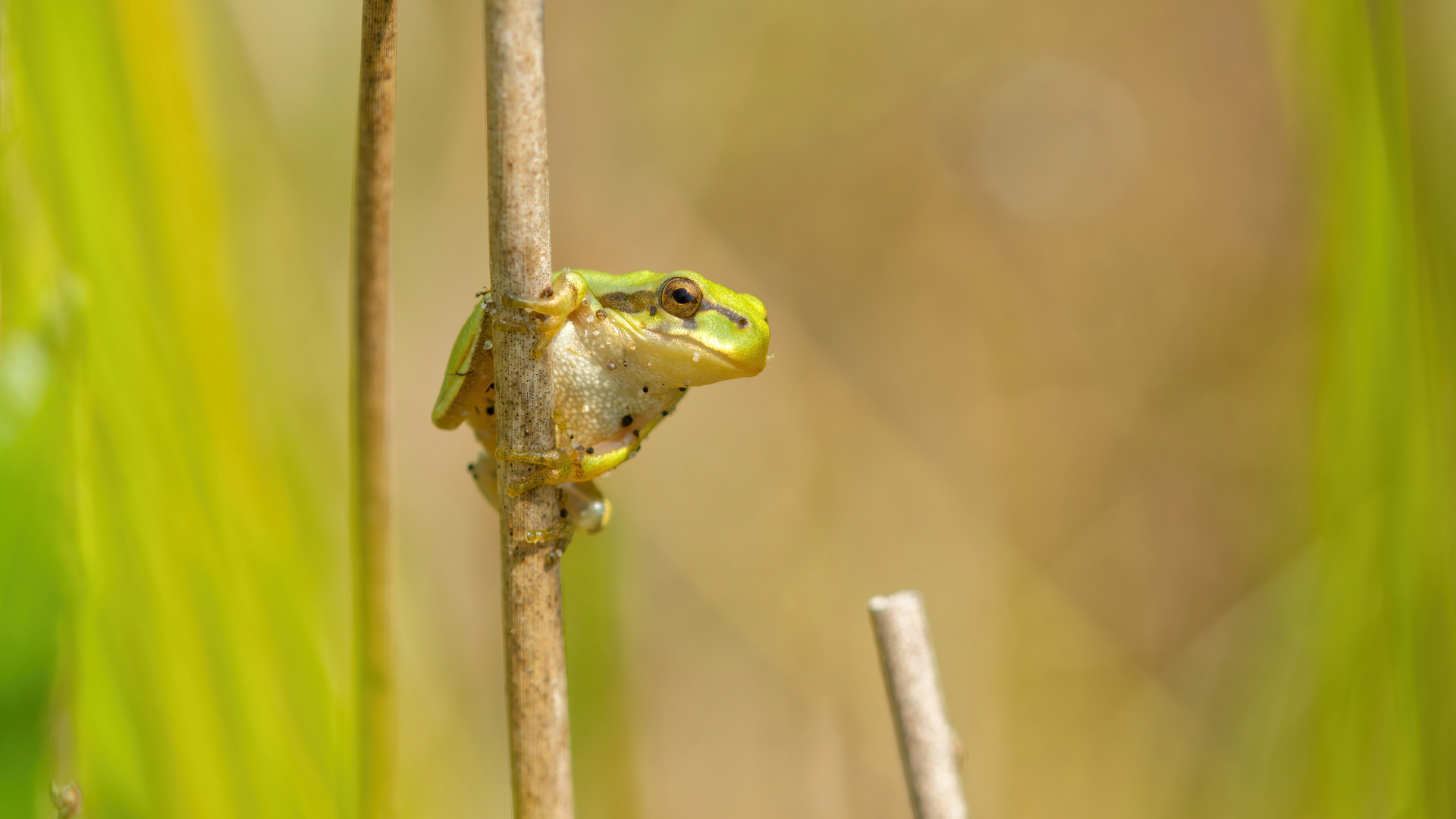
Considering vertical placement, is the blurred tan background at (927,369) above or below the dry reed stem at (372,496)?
above

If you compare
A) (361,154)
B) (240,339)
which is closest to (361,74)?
(361,154)

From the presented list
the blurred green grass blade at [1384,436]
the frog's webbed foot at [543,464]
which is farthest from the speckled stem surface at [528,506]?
the blurred green grass blade at [1384,436]

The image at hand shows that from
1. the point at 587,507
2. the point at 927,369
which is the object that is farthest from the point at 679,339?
the point at 927,369

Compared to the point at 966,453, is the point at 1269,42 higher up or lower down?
higher up

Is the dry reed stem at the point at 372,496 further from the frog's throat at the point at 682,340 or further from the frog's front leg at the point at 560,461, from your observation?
the frog's throat at the point at 682,340

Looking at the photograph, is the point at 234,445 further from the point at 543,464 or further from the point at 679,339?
the point at 679,339

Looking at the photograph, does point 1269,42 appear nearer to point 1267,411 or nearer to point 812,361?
point 1267,411
